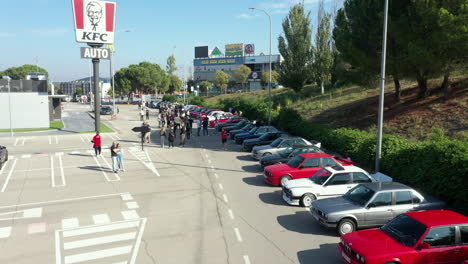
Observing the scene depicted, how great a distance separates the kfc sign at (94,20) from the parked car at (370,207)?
80.9 feet

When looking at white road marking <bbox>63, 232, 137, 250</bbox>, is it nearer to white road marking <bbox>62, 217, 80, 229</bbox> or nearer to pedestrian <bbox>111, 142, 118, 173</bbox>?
white road marking <bbox>62, 217, 80, 229</bbox>

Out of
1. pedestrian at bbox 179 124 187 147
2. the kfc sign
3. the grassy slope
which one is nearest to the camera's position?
the grassy slope

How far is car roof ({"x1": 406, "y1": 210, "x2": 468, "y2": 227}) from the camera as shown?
7816mm

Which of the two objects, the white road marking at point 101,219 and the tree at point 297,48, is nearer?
the white road marking at point 101,219

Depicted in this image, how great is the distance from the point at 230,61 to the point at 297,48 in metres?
66.9

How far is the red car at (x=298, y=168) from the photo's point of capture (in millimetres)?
14469

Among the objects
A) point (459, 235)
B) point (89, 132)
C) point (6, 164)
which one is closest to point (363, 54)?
point (459, 235)

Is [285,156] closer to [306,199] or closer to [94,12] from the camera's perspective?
[306,199]

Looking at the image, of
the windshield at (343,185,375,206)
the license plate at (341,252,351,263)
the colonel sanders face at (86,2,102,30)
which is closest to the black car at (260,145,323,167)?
the windshield at (343,185,375,206)

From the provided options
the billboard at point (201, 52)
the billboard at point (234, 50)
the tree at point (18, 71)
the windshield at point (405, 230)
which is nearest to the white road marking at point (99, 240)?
the windshield at point (405, 230)

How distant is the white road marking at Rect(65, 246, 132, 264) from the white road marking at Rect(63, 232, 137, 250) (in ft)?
1.71

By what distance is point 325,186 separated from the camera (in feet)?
40.3

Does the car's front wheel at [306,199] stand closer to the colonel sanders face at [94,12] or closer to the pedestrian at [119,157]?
the pedestrian at [119,157]

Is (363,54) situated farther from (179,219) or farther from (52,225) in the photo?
(52,225)
